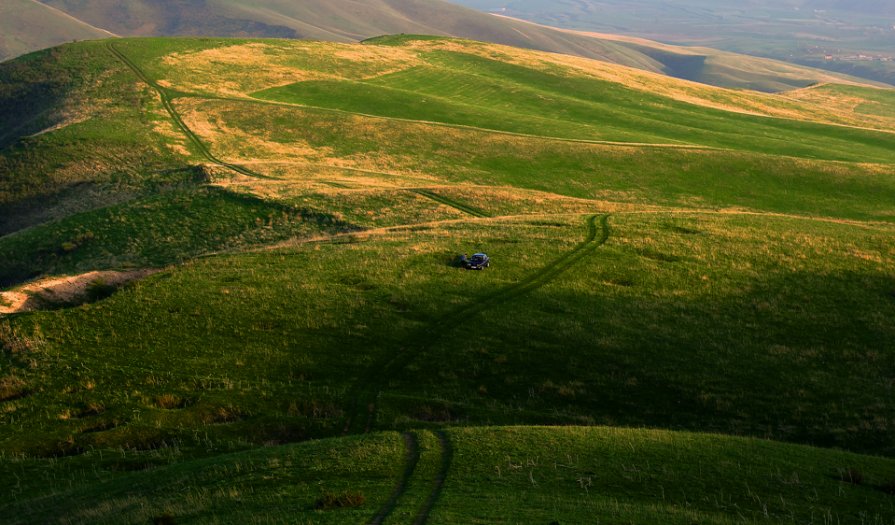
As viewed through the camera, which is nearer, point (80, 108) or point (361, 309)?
→ point (361, 309)

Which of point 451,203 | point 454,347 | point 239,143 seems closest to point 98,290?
point 454,347

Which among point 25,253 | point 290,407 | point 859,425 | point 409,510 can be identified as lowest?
point 25,253

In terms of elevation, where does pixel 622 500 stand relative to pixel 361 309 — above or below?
above

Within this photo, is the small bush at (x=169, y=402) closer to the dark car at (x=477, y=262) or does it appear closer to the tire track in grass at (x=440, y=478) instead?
the tire track in grass at (x=440, y=478)

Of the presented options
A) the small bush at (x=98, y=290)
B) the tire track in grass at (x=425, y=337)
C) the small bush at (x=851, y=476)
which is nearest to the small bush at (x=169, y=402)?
the tire track in grass at (x=425, y=337)

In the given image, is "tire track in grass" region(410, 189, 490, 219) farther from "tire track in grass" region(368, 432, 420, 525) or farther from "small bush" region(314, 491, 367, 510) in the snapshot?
"small bush" region(314, 491, 367, 510)

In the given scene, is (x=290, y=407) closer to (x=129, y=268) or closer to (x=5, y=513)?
(x=5, y=513)

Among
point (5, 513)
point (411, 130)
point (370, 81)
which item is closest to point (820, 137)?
point (411, 130)
